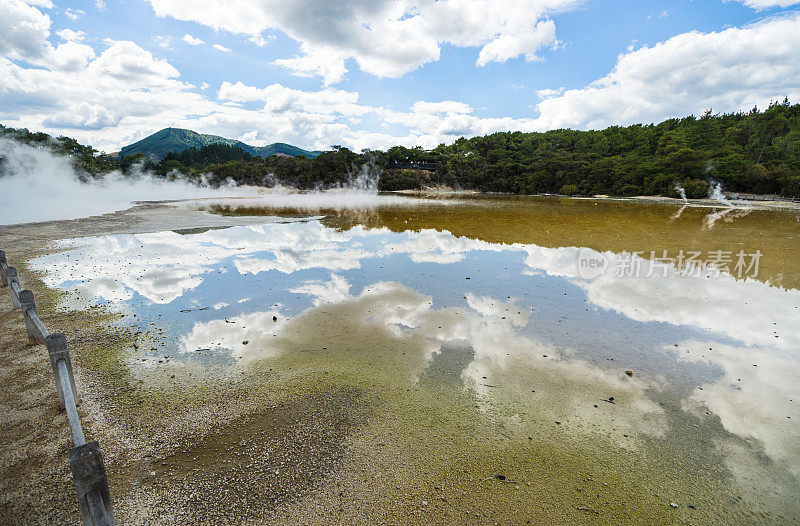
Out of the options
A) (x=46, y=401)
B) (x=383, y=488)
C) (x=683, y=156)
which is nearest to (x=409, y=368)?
(x=383, y=488)

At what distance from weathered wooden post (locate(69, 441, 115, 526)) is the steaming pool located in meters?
1.64

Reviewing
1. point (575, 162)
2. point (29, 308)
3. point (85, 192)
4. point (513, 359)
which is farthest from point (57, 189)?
point (575, 162)

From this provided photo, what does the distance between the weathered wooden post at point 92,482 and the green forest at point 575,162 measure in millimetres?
76234

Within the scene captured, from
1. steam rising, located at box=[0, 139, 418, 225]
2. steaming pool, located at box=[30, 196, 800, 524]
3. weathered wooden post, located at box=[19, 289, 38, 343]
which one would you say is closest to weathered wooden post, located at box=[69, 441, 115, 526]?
steaming pool, located at box=[30, 196, 800, 524]

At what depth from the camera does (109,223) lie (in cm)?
2648

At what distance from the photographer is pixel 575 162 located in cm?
7881

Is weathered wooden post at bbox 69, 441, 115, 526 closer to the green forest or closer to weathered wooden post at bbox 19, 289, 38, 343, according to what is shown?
weathered wooden post at bbox 19, 289, 38, 343

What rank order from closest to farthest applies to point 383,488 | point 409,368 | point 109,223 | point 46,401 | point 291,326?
point 383,488
point 46,401
point 409,368
point 291,326
point 109,223

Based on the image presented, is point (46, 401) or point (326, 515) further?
point (46, 401)

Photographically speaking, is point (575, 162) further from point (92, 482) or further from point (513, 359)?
point (92, 482)

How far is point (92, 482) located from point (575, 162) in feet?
298

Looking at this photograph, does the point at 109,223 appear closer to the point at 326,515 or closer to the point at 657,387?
the point at 326,515

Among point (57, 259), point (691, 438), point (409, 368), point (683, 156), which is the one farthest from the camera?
point (683, 156)

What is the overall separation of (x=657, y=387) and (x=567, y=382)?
1.65 m
